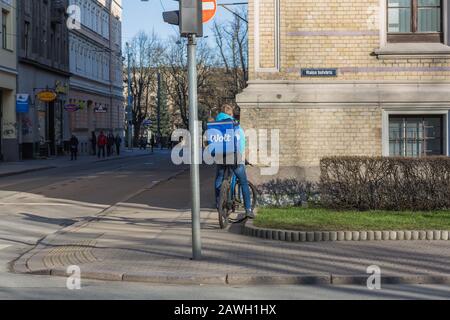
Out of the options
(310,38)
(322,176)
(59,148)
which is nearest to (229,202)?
(322,176)

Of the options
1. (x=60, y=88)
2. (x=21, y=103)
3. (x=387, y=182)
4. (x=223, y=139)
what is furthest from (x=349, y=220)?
(x=60, y=88)

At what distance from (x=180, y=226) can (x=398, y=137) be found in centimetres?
548

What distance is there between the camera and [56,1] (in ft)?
169

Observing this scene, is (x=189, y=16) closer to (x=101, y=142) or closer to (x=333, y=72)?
(x=333, y=72)

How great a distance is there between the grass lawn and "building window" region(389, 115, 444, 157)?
2975 millimetres

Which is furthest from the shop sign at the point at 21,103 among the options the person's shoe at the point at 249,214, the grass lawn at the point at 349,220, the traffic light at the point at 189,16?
the traffic light at the point at 189,16

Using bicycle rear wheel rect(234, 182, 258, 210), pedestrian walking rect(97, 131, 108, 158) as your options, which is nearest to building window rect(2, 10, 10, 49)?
pedestrian walking rect(97, 131, 108, 158)

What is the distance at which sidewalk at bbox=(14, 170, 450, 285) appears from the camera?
8.26 meters

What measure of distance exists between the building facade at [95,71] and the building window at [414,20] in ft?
125

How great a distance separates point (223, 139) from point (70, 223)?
3.93 m

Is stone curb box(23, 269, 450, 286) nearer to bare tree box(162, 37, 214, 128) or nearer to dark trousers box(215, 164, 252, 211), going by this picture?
dark trousers box(215, 164, 252, 211)

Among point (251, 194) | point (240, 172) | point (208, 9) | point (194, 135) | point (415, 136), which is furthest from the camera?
point (208, 9)

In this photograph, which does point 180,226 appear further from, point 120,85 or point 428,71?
point 120,85

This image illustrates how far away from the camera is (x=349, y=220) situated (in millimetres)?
11734
